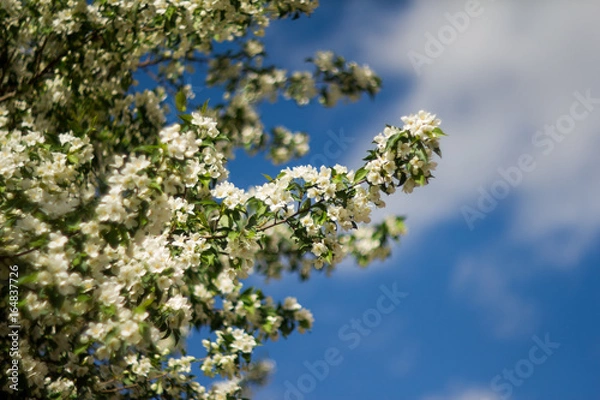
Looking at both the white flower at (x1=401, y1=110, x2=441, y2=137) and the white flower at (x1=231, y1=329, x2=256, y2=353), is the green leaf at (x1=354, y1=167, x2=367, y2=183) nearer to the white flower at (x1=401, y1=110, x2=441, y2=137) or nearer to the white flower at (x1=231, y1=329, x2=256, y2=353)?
the white flower at (x1=401, y1=110, x2=441, y2=137)

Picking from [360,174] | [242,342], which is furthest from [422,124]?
[242,342]

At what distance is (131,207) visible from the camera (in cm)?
289

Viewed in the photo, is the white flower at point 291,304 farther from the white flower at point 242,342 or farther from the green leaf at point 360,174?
the green leaf at point 360,174

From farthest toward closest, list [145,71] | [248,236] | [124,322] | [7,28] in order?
[145,71], [7,28], [248,236], [124,322]

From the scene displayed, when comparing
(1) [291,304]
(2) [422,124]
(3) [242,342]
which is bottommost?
(2) [422,124]

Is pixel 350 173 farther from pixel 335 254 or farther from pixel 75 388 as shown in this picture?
pixel 75 388

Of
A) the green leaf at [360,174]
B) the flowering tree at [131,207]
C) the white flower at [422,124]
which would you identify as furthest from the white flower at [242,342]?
the white flower at [422,124]

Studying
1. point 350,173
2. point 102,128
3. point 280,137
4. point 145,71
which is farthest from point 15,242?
point 280,137

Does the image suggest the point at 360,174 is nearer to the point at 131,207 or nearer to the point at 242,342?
the point at 131,207

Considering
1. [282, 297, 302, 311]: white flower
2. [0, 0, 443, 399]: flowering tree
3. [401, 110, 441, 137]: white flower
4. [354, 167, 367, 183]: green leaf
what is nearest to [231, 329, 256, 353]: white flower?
[0, 0, 443, 399]: flowering tree

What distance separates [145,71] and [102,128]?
1.33 metres

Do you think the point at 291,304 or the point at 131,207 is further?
the point at 291,304

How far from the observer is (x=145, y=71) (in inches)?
259

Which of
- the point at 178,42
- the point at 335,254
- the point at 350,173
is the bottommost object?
the point at 335,254
